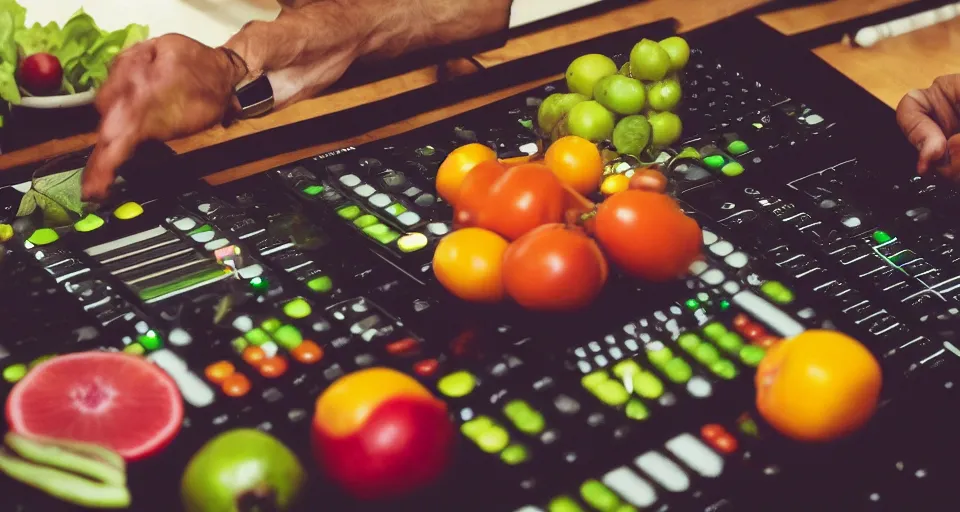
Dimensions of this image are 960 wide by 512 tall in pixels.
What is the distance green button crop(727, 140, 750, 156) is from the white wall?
1.96ft

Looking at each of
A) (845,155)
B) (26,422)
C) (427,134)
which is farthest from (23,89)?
(845,155)

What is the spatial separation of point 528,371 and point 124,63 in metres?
0.60

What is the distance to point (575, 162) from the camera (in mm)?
1099

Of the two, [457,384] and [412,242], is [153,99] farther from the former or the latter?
[457,384]

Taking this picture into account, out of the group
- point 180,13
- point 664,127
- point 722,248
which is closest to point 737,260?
point 722,248

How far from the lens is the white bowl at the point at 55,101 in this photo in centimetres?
130

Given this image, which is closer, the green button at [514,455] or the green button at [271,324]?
the green button at [514,455]

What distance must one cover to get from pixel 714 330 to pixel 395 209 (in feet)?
1.26

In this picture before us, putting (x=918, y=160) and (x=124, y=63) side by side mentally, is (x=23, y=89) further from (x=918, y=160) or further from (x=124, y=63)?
(x=918, y=160)

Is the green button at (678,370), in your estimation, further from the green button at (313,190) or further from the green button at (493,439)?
the green button at (313,190)

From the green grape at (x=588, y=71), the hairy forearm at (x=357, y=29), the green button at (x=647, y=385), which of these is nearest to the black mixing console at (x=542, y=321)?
the green button at (x=647, y=385)

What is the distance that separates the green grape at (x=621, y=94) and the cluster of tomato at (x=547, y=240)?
0.62 ft

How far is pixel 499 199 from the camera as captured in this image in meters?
0.99

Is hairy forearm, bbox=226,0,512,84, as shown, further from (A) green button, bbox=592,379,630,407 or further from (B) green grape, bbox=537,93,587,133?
(A) green button, bbox=592,379,630,407
